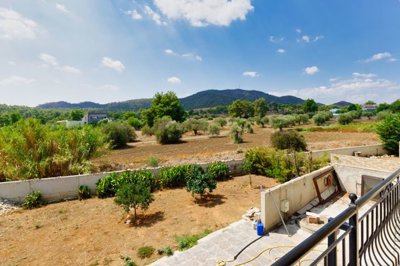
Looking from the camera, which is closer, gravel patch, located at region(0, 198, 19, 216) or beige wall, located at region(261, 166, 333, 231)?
beige wall, located at region(261, 166, 333, 231)

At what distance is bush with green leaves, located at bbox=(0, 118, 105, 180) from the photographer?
10.6 meters

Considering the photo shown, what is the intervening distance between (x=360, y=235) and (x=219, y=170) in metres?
10.5

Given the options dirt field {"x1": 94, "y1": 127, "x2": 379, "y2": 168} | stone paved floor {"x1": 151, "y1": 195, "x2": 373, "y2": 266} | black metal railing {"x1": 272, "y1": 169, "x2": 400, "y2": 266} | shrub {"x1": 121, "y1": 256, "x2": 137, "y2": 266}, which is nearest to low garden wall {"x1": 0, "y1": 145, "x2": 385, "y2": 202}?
dirt field {"x1": 94, "y1": 127, "x2": 379, "y2": 168}

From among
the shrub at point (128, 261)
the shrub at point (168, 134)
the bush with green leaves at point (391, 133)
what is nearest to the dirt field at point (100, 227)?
the shrub at point (128, 261)

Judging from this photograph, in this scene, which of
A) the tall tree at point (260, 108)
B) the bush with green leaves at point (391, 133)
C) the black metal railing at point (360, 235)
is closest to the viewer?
the black metal railing at point (360, 235)

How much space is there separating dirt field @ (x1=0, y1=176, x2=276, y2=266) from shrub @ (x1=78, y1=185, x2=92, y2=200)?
418mm

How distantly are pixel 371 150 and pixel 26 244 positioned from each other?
20685mm

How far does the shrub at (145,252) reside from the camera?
19.4 feet

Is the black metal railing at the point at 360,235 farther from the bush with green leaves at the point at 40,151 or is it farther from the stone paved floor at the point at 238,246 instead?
the bush with green leaves at the point at 40,151

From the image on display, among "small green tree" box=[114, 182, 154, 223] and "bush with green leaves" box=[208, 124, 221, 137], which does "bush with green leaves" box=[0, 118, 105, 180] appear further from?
"bush with green leaves" box=[208, 124, 221, 137]

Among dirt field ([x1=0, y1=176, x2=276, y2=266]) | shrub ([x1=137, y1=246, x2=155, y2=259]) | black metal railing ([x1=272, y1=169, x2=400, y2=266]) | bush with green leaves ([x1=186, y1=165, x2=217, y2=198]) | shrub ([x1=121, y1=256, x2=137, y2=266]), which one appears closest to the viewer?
black metal railing ([x1=272, y1=169, x2=400, y2=266])

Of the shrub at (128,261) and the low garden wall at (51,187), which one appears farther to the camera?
the low garden wall at (51,187)

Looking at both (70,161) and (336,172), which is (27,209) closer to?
(70,161)

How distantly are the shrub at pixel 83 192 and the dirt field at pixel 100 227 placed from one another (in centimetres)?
42
